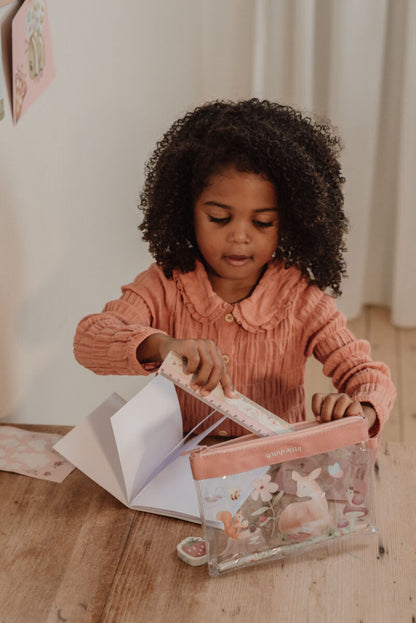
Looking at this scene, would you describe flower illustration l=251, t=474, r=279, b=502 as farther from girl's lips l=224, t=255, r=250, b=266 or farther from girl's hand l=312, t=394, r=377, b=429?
girl's lips l=224, t=255, r=250, b=266

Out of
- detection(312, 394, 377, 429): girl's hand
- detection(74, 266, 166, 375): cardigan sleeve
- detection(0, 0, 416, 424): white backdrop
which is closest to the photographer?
detection(312, 394, 377, 429): girl's hand

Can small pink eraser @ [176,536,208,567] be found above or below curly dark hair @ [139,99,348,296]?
below

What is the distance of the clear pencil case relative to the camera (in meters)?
0.79

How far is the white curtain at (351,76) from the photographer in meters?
2.17

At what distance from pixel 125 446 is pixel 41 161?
1.95 ft

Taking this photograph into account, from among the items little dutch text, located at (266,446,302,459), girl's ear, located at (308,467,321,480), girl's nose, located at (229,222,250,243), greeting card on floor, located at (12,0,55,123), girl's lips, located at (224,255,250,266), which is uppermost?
greeting card on floor, located at (12,0,55,123)

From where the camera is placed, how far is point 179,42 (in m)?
1.96

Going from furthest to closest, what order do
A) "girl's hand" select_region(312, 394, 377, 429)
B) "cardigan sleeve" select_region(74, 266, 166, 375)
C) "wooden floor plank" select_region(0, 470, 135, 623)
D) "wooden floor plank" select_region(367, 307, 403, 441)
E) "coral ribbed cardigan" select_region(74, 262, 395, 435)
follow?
"wooden floor plank" select_region(367, 307, 403, 441), "coral ribbed cardigan" select_region(74, 262, 395, 435), "cardigan sleeve" select_region(74, 266, 166, 375), "girl's hand" select_region(312, 394, 377, 429), "wooden floor plank" select_region(0, 470, 135, 623)

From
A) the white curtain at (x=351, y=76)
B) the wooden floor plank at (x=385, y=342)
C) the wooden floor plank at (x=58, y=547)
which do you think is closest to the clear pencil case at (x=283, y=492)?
the wooden floor plank at (x=58, y=547)

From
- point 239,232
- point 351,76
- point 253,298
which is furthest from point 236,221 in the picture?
point 351,76

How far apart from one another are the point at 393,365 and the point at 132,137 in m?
1.21

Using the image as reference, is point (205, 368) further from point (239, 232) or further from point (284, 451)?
→ point (239, 232)

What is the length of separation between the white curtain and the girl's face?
1.30m

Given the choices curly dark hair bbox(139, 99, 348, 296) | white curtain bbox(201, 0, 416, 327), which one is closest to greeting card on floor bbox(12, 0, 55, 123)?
curly dark hair bbox(139, 99, 348, 296)
